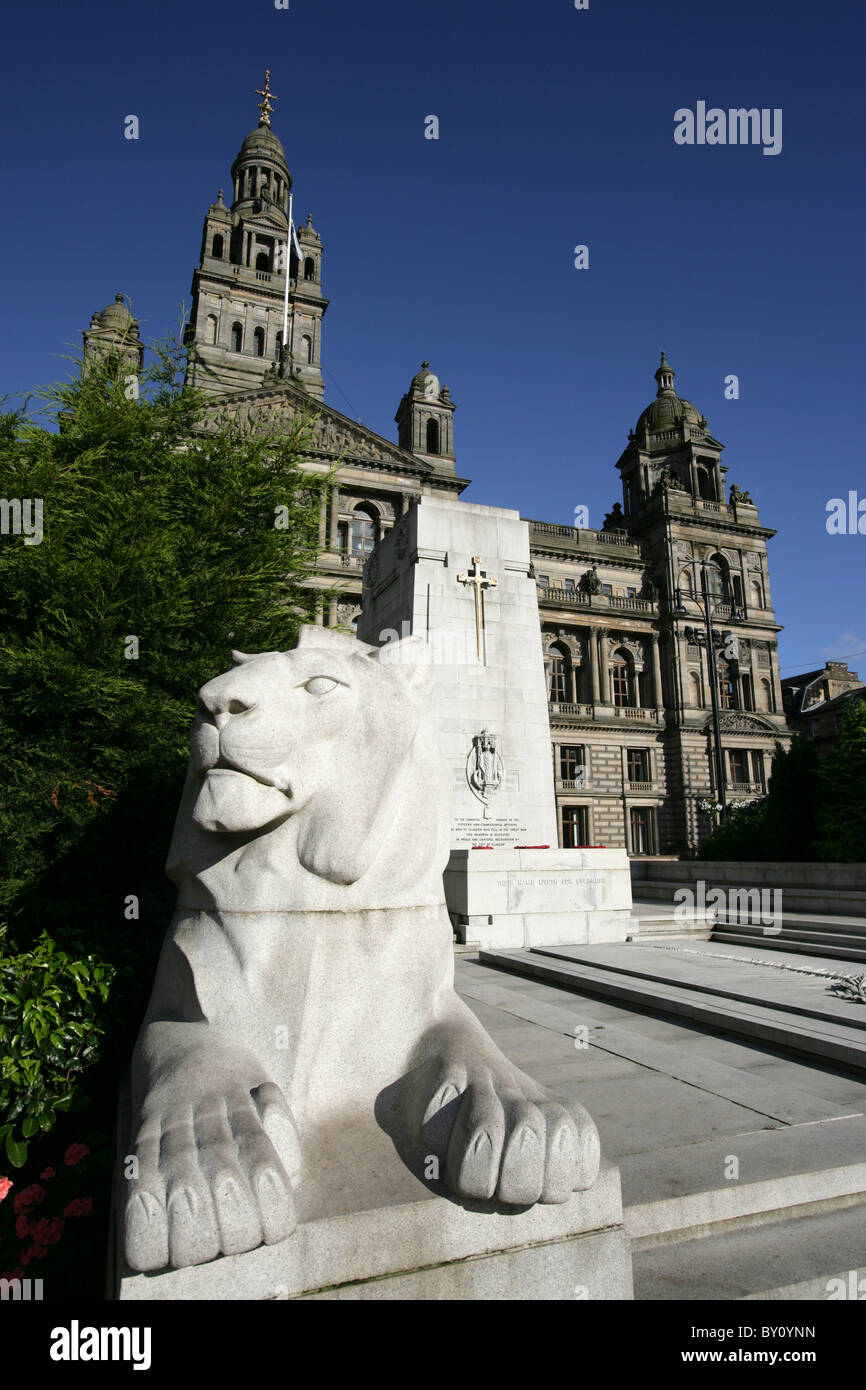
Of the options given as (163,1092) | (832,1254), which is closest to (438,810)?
(163,1092)

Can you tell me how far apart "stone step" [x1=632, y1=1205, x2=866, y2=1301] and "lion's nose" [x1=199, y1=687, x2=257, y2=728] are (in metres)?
2.14

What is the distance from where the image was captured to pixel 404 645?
2680 millimetres

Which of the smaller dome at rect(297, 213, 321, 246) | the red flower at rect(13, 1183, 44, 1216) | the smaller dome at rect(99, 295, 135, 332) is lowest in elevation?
the red flower at rect(13, 1183, 44, 1216)

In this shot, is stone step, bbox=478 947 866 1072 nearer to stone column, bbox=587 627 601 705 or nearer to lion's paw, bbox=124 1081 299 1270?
lion's paw, bbox=124 1081 299 1270

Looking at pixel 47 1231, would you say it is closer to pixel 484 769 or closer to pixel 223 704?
pixel 223 704

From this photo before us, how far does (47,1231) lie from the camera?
260 centimetres

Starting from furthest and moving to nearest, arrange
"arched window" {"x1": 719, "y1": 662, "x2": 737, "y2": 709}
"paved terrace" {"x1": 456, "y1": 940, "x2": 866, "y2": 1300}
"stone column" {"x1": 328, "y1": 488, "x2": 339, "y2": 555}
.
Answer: "arched window" {"x1": 719, "y1": 662, "x2": 737, "y2": 709}, "stone column" {"x1": 328, "y1": 488, "x2": 339, "y2": 555}, "paved terrace" {"x1": 456, "y1": 940, "x2": 866, "y2": 1300}

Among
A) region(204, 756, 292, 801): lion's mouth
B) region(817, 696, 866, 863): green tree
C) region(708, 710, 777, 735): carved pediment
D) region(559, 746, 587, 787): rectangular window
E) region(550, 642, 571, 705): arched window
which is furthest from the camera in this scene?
region(550, 642, 571, 705): arched window

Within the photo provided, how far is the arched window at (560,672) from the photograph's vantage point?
4253cm

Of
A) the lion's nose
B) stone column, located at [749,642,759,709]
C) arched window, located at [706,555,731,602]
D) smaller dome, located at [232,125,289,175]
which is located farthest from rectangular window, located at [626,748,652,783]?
smaller dome, located at [232,125,289,175]

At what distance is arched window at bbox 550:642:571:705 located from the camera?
140 ft

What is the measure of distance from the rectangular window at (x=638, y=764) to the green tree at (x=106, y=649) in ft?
121
